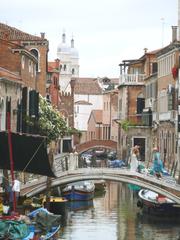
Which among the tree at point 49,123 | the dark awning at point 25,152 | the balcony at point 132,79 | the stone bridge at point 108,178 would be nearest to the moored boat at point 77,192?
the tree at point 49,123

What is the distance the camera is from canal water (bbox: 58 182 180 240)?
2526cm

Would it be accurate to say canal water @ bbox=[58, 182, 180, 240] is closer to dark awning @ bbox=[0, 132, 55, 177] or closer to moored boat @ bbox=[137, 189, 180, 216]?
moored boat @ bbox=[137, 189, 180, 216]

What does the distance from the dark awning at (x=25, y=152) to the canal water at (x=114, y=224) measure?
4.30m

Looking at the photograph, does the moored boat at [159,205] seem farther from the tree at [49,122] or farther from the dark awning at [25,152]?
the dark awning at [25,152]

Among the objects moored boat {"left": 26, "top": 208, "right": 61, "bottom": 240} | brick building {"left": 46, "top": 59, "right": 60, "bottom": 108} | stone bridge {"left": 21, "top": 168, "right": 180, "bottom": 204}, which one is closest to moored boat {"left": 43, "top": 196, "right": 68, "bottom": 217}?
stone bridge {"left": 21, "top": 168, "right": 180, "bottom": 204}

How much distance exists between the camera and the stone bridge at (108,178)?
27266mm

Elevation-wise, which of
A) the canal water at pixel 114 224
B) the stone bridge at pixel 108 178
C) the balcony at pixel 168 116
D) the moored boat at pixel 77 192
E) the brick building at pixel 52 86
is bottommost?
the canal water at pixel 114 224

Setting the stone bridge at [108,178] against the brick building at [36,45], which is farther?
the brick building at [36,45]

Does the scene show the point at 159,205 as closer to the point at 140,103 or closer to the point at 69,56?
the point at 140,103

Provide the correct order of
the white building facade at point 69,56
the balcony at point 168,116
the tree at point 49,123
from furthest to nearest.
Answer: the white building facade at point 69,56
the balcony at point 168,116
the tree at point 49,123

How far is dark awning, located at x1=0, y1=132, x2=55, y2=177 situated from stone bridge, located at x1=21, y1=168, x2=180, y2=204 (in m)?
6.67

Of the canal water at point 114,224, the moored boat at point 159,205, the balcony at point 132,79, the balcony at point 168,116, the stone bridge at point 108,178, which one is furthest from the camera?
the balcony at point 132,79

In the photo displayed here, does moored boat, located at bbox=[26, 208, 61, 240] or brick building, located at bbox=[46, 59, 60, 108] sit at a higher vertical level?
brick building, located at bbox=[46, 59, 60, 108]

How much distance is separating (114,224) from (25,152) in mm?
7858
